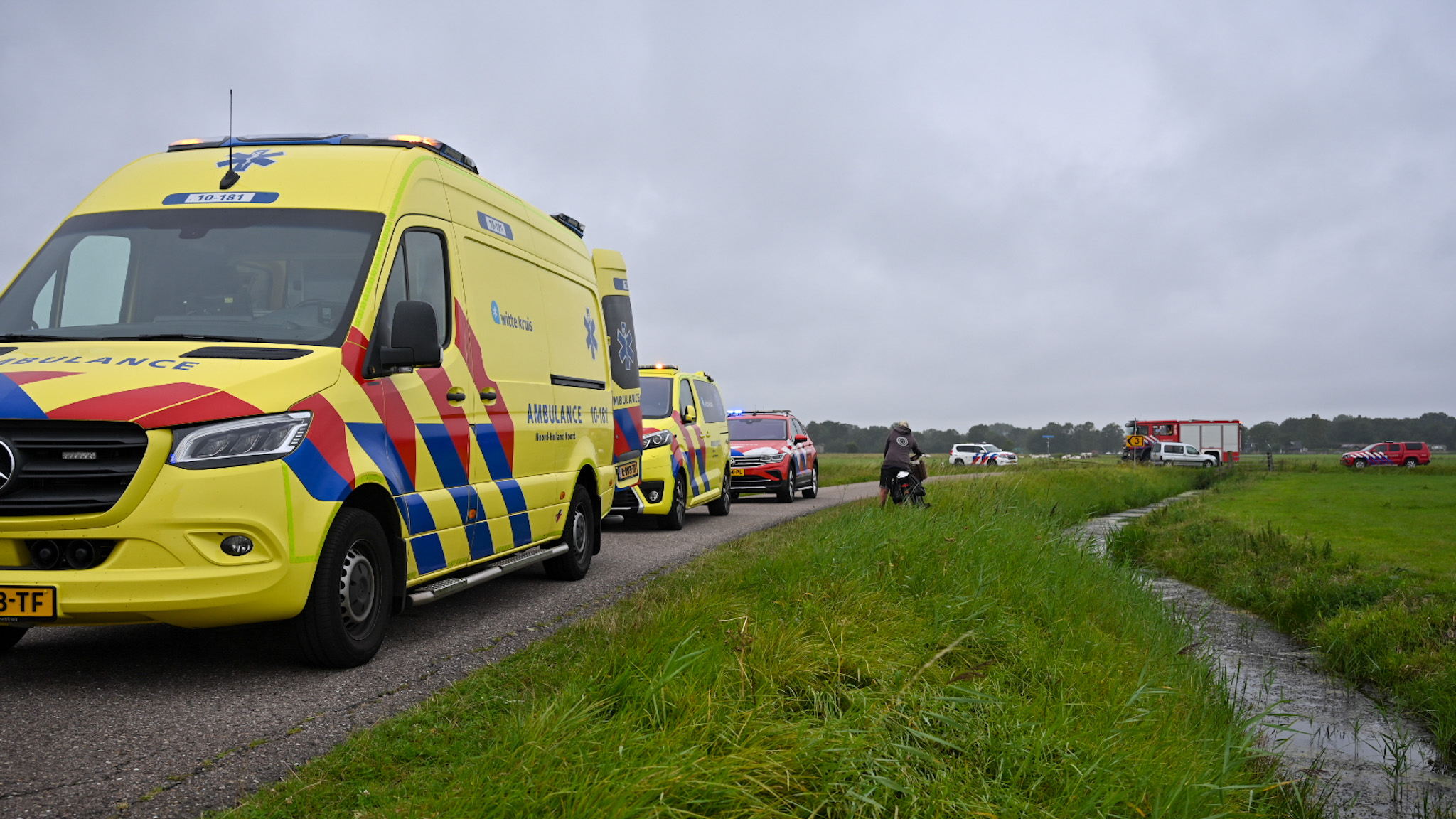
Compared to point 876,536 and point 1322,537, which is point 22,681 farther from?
point 1322,537

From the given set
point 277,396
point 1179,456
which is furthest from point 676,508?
point 1179,456

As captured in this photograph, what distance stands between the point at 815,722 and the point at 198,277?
387 cm

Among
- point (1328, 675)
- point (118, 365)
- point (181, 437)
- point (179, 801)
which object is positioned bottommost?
point (1328, 675)

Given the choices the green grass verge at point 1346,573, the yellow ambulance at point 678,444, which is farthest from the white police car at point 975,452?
the yellow ambulance at point 678,444

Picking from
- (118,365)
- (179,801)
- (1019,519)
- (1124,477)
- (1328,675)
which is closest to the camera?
(179,801)

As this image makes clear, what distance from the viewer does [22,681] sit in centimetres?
464

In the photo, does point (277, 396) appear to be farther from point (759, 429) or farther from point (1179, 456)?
point (1179, 456)

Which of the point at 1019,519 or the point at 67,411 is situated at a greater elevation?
the point at 67,411

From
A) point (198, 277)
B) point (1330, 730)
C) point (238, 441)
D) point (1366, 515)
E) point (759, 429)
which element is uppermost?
point (198, 277)

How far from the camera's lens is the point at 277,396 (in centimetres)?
450

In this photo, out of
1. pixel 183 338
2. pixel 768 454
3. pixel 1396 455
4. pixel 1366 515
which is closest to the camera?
pixel 183 338

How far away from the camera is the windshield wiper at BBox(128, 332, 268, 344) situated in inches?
195

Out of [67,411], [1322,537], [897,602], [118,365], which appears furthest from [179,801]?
[1322,537]

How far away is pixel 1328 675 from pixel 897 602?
403 cm
